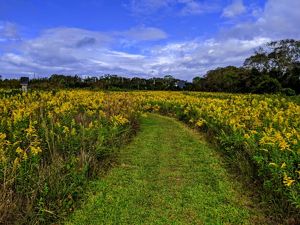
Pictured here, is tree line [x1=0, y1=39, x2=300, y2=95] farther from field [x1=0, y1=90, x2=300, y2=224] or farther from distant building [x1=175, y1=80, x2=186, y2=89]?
field [x1=0, y1=90, x2=300, y2=224]

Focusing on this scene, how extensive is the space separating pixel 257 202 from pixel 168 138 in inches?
219

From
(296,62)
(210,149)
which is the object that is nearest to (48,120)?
(210,149)

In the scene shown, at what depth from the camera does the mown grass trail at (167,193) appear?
5211 millimetres

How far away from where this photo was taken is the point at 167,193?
6105 millimetres

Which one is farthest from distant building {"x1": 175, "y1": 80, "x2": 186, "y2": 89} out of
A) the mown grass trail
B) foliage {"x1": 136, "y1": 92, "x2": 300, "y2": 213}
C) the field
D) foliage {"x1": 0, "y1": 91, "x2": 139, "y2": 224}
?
foliage {"x1": 0, "y1": 91, "x2": 139, "y2": 224}

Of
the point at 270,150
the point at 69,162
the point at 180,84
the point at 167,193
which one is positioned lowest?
the point at 167,193

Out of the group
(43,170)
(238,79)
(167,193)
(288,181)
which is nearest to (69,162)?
(43,170)

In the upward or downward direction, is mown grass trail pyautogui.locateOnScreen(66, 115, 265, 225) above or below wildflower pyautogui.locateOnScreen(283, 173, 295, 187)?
below

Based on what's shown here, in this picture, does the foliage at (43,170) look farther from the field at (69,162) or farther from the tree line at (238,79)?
the tree line at (238,79)

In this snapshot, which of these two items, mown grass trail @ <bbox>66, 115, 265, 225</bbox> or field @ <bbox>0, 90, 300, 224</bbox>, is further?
mown grass trail @ <bbox>66, 115, 265, 225</bbox>

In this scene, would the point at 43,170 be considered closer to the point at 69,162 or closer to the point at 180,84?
the point at 69,162

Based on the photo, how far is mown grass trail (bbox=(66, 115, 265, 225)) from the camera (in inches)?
205

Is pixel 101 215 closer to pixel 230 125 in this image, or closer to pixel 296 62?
pixel 230 125

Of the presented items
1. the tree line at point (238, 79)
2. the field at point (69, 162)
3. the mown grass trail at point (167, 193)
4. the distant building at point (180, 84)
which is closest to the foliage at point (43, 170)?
the field at point (69, 162)
